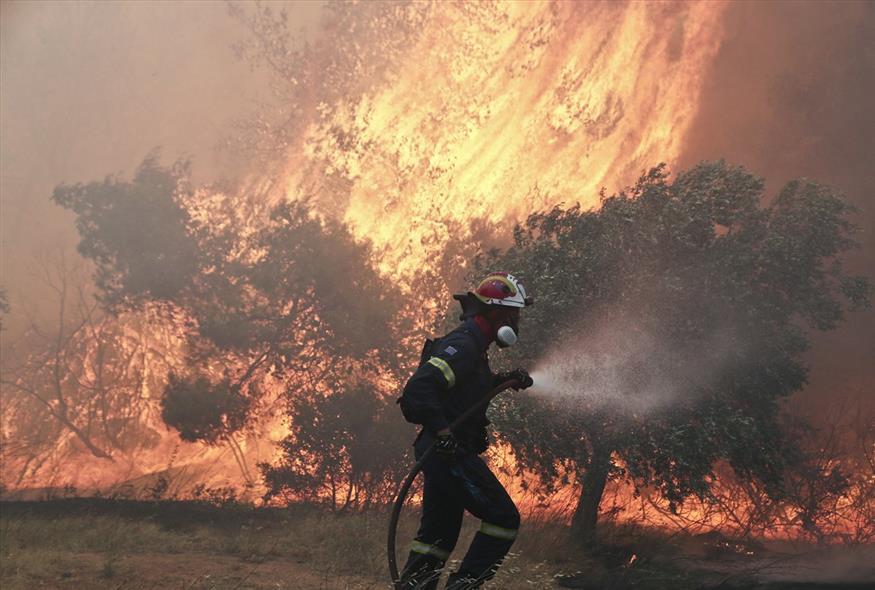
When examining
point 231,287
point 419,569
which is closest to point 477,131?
point 231,287

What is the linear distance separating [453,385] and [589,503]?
9383 millimetres

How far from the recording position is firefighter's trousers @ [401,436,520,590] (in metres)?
5.95

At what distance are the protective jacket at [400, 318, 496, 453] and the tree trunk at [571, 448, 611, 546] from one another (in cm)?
834

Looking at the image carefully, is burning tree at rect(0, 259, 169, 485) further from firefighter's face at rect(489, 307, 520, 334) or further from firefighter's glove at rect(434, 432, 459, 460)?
firefighter's glove at rect(434, 432, 459, 460)

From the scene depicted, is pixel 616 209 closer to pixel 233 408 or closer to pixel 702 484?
pixel 702 484

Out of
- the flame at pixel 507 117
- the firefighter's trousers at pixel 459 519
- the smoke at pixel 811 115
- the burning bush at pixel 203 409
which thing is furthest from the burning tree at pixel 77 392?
the firefighter's trousers at pixel 459 519

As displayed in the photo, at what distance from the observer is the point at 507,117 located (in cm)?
2700

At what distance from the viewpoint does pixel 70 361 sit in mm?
27016

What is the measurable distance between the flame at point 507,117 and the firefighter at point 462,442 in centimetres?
1775

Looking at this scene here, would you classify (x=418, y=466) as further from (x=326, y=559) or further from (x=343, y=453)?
(x=343, y=453)

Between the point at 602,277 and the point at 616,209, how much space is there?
4.45 feet

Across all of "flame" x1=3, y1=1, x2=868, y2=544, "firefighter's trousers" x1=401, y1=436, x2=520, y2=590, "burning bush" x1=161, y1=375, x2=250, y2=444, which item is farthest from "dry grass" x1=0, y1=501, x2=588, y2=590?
"flame" x1=3, y1=1, x2=868, y2=544

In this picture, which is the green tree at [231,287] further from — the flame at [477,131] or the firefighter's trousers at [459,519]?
the firefighter's trousers at [459,519]

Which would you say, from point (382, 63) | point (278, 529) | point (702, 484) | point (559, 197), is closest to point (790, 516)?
point (702, 484)
